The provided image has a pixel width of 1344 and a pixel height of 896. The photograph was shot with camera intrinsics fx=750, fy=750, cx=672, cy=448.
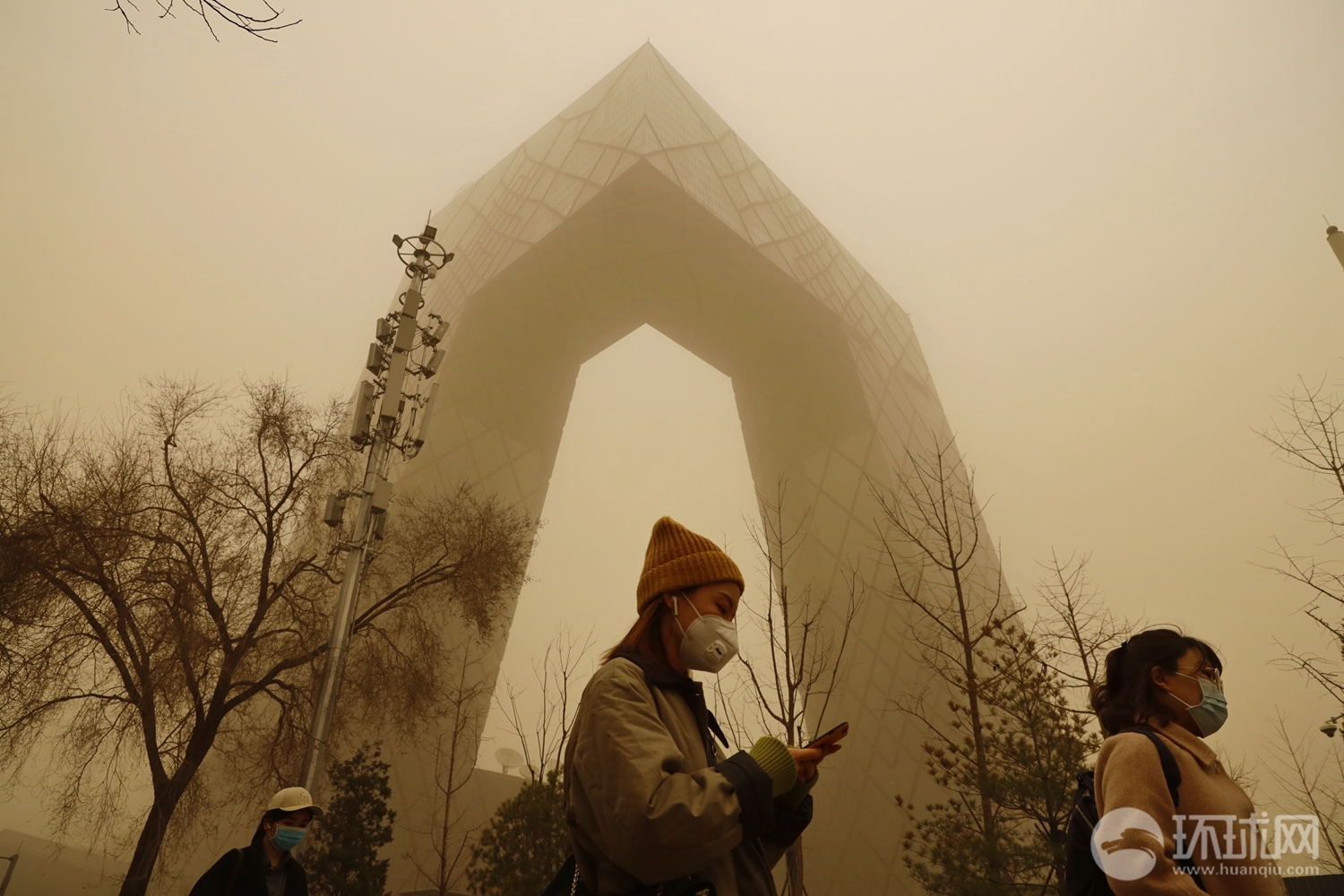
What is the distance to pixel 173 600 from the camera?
9.21 meters

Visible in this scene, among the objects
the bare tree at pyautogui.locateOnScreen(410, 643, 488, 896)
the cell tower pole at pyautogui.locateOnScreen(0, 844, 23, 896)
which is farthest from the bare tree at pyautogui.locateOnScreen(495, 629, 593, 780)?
the cell tower pole at pyautogui.locateOnScreen(0, 844, 23, 896)

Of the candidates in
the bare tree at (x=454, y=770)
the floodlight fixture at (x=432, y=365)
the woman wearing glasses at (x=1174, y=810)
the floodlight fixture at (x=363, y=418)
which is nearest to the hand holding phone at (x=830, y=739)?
the woman wearing glasses at (x=1174, y=810)

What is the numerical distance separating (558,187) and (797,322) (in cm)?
687

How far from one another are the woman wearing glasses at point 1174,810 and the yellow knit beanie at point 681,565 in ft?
3.70

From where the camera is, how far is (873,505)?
17859 mm

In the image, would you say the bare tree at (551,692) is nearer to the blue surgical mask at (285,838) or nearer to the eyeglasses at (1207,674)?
the blue surgical mask at (285,838)

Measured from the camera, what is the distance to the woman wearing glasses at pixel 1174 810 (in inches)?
71.4

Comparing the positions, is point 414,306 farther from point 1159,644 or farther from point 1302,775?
point 1302,775

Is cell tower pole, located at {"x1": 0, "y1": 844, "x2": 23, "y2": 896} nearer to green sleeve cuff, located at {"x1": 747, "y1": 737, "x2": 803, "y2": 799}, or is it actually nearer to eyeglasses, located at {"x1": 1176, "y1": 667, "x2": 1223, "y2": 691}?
green sleeve cuff, located at {"x1": 747, "y1": 737, "x2": 803, "y2": 799}

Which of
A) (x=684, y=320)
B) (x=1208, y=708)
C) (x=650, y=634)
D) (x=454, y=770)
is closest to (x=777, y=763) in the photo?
(x=650, y=634)

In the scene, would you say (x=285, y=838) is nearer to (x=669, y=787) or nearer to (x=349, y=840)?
(x=669, y=787)

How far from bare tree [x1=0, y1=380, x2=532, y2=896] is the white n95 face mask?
904 centimetres

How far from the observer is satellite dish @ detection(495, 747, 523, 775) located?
15.7 metres

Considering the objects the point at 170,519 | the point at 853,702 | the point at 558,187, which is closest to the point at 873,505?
the point at 853,702
